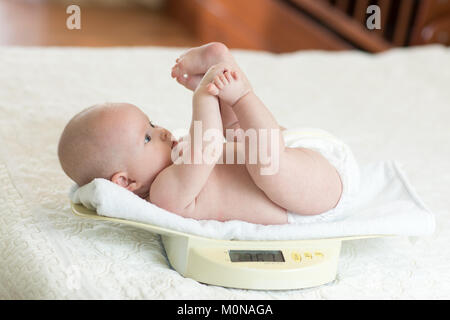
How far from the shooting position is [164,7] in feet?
14.8

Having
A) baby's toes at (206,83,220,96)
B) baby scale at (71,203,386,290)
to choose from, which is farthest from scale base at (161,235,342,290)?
baby's toes at (206,83,220,96)

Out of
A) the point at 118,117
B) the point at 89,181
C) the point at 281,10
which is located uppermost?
the point at 281,10

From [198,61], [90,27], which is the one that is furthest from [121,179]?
[90,27]

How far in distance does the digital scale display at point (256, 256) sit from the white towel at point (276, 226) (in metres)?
0.02

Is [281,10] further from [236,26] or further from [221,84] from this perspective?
[221,84]

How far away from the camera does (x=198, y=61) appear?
45.7 inches

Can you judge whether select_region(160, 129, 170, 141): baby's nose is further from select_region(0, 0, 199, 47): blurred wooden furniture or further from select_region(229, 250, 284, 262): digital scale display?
select_region(0, 0, 199, 47): blurred wooden furniture

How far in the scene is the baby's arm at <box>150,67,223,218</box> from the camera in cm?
103

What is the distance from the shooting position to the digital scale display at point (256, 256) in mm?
1023

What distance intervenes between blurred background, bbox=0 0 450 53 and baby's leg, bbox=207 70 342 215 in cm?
191

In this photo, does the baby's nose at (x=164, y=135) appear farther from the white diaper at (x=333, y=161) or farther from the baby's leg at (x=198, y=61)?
the white diaper at (x=333, y=161)

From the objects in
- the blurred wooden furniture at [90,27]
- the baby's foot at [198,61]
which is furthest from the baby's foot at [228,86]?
the blurred wooden furniture at [90,27]

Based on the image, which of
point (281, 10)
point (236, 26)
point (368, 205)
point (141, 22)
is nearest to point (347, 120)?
point (368, 205)

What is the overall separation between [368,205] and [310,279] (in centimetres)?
30
